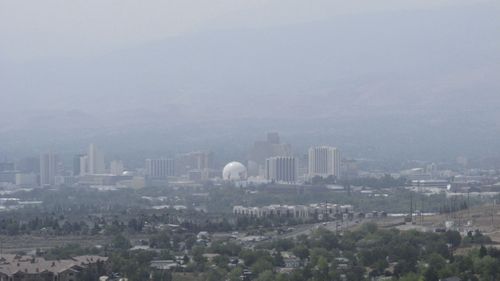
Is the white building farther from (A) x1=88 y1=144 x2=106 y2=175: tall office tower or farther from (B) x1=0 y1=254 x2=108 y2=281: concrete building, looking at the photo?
(B) x1=0 y1=254 x2=108 y2=281: concrete building

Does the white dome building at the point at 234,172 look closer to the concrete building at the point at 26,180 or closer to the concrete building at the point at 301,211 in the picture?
the concrete building at the point at 26,180

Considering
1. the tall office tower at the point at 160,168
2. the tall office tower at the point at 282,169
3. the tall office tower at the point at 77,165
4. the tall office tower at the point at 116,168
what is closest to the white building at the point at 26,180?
the tall office tower at the point at 116,168

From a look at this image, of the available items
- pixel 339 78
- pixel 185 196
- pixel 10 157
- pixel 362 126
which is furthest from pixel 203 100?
pixel 185 196

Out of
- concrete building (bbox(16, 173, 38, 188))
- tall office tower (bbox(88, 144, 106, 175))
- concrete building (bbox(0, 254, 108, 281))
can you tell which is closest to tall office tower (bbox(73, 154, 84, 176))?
tall office tower (bbox(88, 144, 106, 175))

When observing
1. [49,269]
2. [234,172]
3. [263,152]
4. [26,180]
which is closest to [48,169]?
[26,180]

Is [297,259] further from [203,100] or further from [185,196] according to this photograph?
[203,100]
